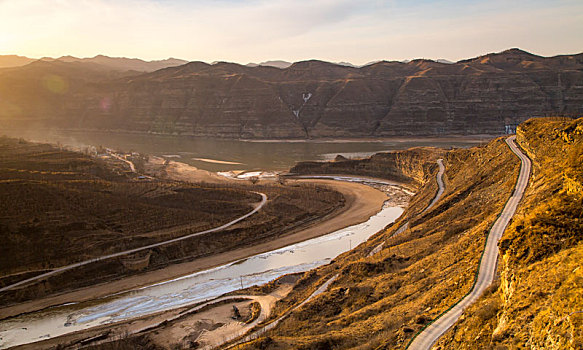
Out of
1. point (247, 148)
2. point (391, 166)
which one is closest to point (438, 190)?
point (391, 166)

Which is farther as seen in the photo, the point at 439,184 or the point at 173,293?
the point at 439,184

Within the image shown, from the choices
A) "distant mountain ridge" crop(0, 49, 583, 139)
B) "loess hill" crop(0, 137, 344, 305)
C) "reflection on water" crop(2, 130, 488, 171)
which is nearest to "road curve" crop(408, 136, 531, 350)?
"loess hill" crop(0, 137, 344, 305)

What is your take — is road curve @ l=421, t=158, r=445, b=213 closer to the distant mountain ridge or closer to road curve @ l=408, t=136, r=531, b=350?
road curve @ l=408, t=136, r=531, b=350

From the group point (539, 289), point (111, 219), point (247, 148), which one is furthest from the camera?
point (247, 148)

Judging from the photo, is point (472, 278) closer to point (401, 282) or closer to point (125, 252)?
point (401, 282)

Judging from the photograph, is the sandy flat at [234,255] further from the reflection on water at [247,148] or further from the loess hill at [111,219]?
the reflection on water at [247,148]
